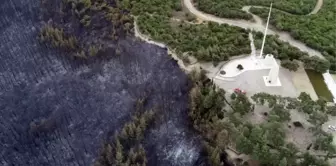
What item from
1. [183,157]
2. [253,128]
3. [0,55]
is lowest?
[183,157]

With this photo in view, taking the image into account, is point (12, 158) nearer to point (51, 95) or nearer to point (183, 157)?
point (51, 95)

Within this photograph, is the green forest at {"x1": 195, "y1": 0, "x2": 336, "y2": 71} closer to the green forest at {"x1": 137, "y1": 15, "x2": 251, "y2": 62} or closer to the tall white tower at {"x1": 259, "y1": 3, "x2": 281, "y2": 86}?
the green forest at {"x1": 137, "y1": 15, "x2": 251, "y2": 62}

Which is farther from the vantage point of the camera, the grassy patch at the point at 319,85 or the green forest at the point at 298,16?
the green forest at the point at 298,16

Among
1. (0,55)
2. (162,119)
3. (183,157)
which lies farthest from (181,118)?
(0,55)

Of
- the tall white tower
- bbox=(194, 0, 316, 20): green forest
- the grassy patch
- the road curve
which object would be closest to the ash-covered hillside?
the tall white tower

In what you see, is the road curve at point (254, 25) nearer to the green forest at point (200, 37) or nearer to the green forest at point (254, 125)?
the green forest at point (200, 37)

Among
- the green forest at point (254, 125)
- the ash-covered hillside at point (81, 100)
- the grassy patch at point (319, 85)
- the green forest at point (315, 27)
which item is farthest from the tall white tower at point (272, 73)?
the ash-covered hillside at point (81, 100)
